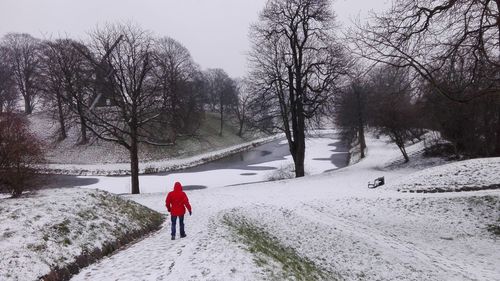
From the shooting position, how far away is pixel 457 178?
690 inches

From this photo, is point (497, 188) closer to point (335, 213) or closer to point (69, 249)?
point (335, 213)

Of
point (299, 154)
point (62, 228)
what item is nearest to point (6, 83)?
point (299, 154)

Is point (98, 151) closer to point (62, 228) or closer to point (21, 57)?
point (21, 57)

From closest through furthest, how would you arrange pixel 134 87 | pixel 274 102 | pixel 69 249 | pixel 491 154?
pixel 69 249 → pixel 134 87 → pixel 491 154 → pixel 274 102

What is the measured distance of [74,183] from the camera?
3198 centimetres

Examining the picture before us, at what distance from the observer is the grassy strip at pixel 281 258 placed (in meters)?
6.77

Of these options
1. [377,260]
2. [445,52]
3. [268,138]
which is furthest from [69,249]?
[268,138]

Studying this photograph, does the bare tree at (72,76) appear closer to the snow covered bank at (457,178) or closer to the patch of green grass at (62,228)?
the patch of green grass at (62,228)

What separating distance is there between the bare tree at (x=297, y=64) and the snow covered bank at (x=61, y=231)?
15.9 meters

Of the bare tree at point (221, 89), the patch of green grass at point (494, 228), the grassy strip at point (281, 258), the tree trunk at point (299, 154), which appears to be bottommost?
the patch of green grass at point (494, 228)

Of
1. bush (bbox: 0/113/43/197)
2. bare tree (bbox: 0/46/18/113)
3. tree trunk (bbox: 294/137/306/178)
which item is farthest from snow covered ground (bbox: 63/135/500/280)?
bare tree (bbox: 0/46/18/113)

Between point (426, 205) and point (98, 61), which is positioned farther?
point (98, 61)

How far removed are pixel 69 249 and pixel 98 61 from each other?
664 inches

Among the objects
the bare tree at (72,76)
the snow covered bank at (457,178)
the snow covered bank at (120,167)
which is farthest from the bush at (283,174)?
the bare tree at (72,76)
